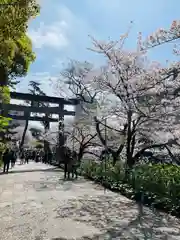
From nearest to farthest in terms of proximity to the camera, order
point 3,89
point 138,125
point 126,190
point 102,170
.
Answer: point 3,89
point 126,190
point 138,125
point 102,170

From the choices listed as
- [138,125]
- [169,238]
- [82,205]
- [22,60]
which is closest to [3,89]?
[22,60]

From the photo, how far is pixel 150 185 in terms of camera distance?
→ 29.6ft

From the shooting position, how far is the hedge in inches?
300

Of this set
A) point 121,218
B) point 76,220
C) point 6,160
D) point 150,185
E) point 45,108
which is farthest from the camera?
point 45,108

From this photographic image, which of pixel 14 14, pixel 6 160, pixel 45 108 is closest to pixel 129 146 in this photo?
pixel 6 160

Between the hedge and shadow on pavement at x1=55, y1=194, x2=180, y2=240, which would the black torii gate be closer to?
the hedge

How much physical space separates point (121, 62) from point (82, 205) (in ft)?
23.2

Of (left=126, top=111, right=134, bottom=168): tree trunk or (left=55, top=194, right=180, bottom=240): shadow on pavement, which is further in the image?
(left=126, top=111, right=134, bottom=168): tree trunk

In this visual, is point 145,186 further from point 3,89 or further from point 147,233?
point 3,89

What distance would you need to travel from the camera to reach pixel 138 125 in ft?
43.8

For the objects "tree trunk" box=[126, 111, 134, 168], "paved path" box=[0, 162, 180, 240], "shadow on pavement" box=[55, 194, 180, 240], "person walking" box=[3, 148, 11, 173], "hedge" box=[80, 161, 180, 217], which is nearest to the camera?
"paved path" box=[0, 162, 180, 240]

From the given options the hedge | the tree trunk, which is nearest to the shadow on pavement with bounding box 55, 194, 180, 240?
the hedge

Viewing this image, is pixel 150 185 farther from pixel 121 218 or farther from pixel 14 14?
pixel 14 14

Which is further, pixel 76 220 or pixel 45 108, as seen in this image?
pixel 45 108
